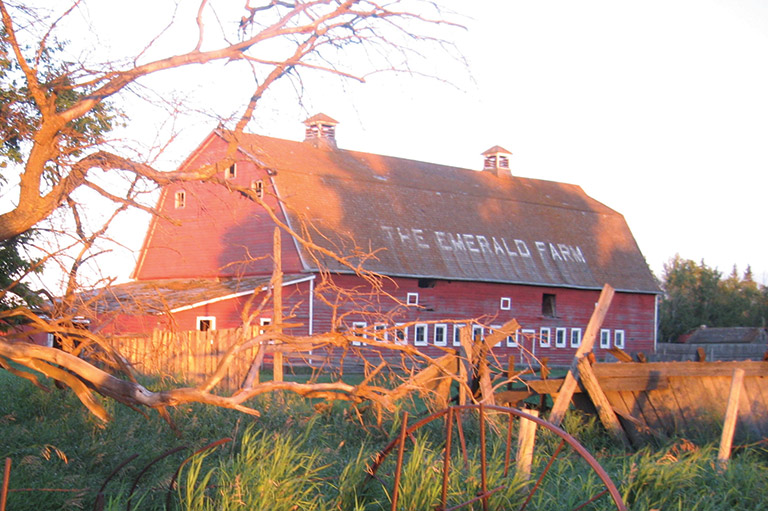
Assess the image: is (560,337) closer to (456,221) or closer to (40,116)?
(456,221)

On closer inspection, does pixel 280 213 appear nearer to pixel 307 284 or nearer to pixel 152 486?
pixel 307 284

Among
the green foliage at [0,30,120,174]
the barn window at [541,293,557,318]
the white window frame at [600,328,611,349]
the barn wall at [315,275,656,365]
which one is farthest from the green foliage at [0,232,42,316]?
the white window frame at [600,328,611,349]

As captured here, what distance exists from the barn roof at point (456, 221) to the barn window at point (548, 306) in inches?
47.0

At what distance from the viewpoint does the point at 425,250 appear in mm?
33031

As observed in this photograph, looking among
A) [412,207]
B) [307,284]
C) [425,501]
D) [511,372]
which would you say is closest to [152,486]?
[425,501]

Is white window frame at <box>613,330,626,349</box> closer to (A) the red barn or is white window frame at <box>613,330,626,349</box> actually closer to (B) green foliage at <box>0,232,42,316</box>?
(A) the red barn

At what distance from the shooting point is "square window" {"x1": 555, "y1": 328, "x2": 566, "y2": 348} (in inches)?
1465

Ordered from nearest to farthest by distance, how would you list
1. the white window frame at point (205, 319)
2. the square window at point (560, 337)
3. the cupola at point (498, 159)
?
the white window frame at point (205, 319), the square window at point (560, 337), the cupola at point (498, 159)

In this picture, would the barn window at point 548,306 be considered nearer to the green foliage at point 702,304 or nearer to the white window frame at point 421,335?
the white window frame at point 421,335

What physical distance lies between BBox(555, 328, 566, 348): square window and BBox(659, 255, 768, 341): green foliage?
15.7 metres

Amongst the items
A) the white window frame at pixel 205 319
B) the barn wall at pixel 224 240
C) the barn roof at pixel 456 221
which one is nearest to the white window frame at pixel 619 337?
the barn roof at pixel 456 221

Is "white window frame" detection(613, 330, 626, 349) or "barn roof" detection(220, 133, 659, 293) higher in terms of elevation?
"barn roof" detection(220, 133, 659, 293)

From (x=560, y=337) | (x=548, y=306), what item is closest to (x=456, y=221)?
(x=548, y=306)

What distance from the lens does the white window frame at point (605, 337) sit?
38906 millimetres
